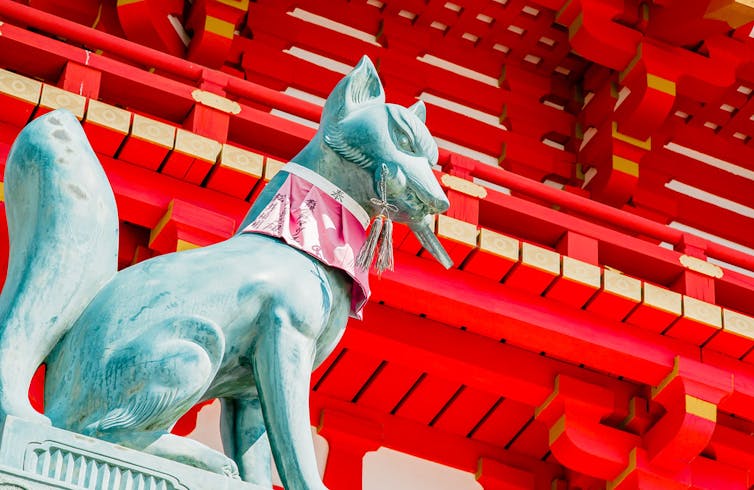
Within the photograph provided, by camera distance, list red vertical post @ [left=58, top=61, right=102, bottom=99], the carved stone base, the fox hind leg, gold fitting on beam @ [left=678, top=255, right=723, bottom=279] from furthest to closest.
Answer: gold fitting on beam @ [left=678, top=255, right=723, bottom=279], red vertical post @ [left=58, top=61, right=102, bottom=99], the fox hind leg, the carved stone base

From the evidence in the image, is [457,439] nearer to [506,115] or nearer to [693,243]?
[693,243]

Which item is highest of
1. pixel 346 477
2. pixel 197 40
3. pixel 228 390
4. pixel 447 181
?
pixel 228 390

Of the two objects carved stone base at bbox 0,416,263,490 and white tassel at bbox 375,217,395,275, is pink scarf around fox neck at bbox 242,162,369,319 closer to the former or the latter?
white tassel at bbox 375,217,395,275

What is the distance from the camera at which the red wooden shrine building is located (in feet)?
21.7

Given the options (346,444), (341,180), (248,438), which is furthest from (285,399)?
(346,444)

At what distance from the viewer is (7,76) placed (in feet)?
20.6

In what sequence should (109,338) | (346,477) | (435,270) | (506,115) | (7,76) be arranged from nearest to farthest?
1. (109,338)
2. (7,76)
3. (435,270)
4. (346,477)
5. (506,115)

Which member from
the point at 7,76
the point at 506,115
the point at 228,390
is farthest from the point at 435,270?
the point at 228,390

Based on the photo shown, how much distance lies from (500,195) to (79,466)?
12.5ft

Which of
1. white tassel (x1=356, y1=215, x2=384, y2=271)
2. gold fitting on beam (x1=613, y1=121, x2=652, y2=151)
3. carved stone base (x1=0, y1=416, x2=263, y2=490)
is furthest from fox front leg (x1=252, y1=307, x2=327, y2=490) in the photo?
gold fitting on beam (x1=613, y1=121, x2=652, y2=151)

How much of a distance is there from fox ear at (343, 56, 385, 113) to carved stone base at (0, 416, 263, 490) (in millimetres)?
976

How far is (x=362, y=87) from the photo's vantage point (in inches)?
165

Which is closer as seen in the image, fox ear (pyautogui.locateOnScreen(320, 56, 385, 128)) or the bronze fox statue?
the bronze fox statue

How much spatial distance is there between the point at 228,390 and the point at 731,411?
3850 mm
